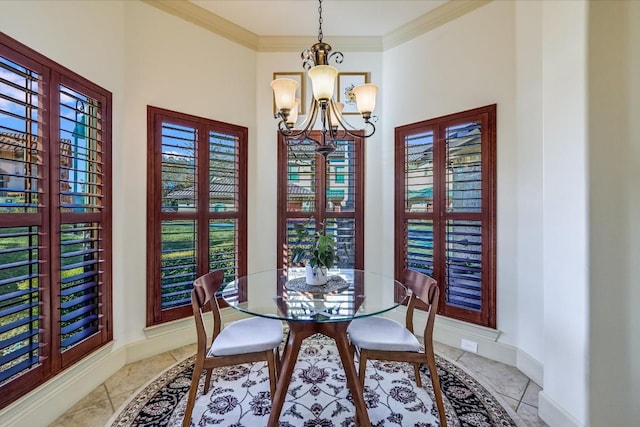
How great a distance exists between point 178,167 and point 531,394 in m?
3.52

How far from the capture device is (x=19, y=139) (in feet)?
6.02

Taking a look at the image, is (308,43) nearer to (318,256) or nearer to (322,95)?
(322,95)

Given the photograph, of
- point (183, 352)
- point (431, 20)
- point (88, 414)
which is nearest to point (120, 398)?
point (88, 414)

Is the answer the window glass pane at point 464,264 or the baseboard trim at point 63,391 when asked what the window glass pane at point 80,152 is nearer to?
the baseboard trim at point 63,391

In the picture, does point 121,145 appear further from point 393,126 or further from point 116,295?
point 393,126

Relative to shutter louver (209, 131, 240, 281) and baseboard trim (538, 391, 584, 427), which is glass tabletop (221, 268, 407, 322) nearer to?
shutter louver (209, 131, 240, 281)

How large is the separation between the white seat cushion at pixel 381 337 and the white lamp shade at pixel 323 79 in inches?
61.7

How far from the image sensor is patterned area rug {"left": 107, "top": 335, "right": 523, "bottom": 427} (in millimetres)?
1959

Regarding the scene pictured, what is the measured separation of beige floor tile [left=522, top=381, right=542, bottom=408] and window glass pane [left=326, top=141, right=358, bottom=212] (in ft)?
7.29

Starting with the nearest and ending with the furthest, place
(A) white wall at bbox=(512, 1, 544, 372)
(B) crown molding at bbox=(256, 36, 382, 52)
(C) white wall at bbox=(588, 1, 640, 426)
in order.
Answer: (C) white wall at bbox=(588, 1, 640, 426) → (A) white wall at bbox=(512, 1, 544, 372) → (B) crown molding at bbox=(256, 36, 382, 52)

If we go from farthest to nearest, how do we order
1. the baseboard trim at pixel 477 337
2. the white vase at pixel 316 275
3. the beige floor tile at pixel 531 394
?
the baseboard trim at pixel 477 337 → the white vase at pixel 316 275 → the beige floor tile at pixel 531 394

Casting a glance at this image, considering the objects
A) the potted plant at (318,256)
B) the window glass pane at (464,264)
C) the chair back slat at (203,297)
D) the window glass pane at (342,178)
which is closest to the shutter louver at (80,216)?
the chair back slat at (203,297)

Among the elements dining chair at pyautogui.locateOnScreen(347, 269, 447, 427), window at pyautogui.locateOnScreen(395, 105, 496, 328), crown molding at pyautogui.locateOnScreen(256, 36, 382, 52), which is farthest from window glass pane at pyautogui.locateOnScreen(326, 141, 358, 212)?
dining chair at pyautogui.locateOnScreen(347, 269, 447, 427)

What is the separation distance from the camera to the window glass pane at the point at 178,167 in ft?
9.59
